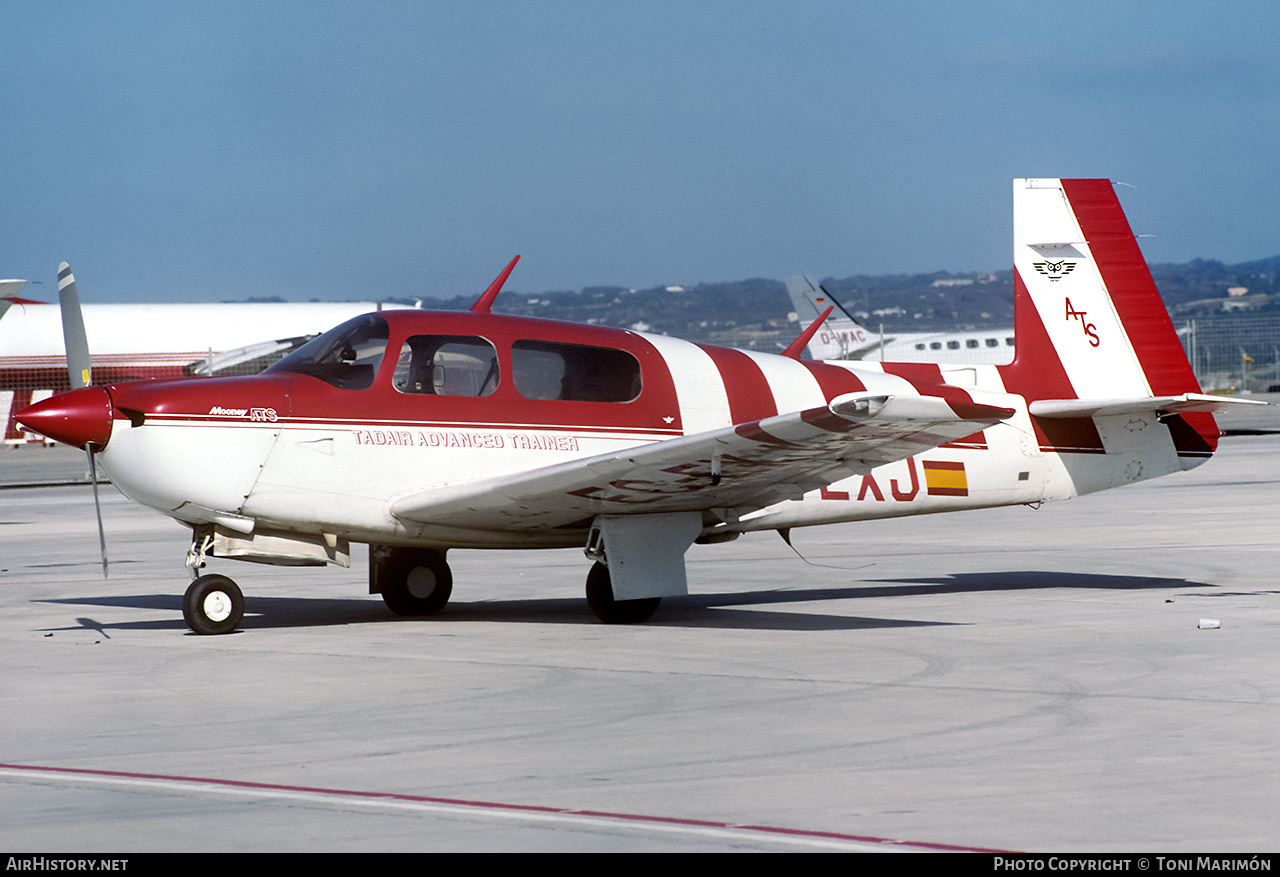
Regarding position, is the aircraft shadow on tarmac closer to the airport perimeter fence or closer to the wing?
the wing

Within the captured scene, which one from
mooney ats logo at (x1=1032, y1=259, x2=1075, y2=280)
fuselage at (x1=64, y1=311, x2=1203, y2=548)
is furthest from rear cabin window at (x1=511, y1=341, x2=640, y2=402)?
mooney ats logo at (x1=1032, y1=259, x2=1075, y2=280)

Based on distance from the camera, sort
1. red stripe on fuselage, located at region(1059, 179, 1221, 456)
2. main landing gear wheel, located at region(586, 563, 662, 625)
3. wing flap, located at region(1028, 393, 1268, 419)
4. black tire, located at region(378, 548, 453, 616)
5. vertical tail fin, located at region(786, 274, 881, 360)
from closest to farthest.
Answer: main landing gear wheel, located at region(586, 563, 662, 625), black tire, located at region(378, 548, 453, 616), wing flap, located at region(1028, 393, 1268, 419), red stripe on fuselage, located at region(1059, 179, 1221, 456), vertical tail fin, located at region(786, 274, 881, 360)

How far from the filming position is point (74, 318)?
36.9 ft

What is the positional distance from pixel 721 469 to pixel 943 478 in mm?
2765

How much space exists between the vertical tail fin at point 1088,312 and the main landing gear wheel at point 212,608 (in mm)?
6580

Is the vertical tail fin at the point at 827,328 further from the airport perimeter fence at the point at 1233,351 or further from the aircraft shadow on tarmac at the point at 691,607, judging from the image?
the aircraft shadow on tarmac at the point at 691,607

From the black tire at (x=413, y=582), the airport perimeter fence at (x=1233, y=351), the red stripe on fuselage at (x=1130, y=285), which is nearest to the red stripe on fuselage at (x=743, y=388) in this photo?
the black tire at (x=413, y=582)

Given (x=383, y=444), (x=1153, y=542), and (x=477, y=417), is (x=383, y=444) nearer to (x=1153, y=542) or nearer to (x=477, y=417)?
(x=477, y=417)

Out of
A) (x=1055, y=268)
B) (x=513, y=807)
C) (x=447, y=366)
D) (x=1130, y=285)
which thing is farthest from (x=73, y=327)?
(x=1130, y=285)

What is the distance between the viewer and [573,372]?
1097 centimetres

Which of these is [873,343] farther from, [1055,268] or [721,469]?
[721,469]

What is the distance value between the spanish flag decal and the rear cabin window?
101 inches

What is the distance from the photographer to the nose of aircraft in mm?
9516

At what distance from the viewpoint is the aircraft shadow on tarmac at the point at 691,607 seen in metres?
10.6
